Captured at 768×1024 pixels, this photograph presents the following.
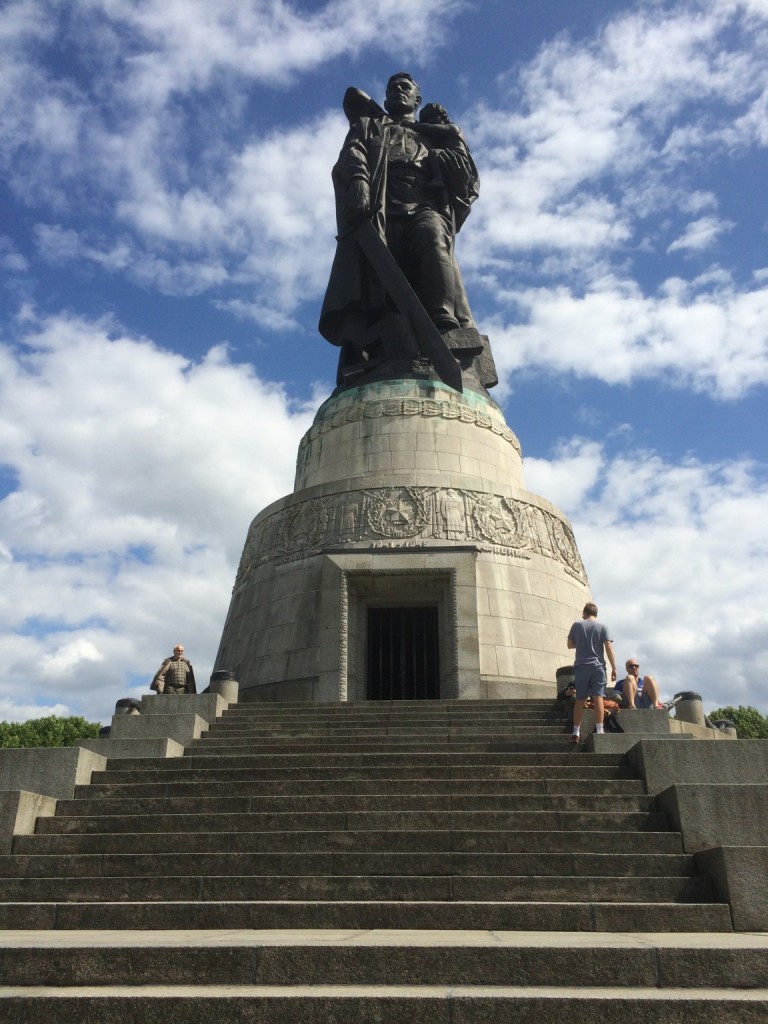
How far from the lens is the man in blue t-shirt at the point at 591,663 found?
1078 centimetres

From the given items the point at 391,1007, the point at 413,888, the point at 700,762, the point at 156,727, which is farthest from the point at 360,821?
the point at 156,727

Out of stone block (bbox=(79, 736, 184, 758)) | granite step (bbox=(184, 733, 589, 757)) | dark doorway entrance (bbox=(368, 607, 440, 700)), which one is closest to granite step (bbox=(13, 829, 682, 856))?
stone block (bbox=(79, 736, 184, 758))

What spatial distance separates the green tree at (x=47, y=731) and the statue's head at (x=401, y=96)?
29044 mm

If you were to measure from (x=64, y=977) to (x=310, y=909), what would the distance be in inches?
74.6

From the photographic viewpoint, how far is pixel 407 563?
58.2ft

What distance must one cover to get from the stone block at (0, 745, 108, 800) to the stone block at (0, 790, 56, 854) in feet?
2.93

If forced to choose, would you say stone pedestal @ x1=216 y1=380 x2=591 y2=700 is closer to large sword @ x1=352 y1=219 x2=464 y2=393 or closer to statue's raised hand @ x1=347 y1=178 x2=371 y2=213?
large sword @ x1=352 y1=219 x2=464 y2=393

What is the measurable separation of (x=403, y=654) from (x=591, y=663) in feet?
28.1

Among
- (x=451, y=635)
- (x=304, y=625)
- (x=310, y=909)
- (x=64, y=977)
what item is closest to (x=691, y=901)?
(x=310, y=909)

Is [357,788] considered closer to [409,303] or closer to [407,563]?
[407,563]

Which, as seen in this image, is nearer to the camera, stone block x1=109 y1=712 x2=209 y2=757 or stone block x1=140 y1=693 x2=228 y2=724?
stone block x1=109 y1=712 x2=209 y2=757

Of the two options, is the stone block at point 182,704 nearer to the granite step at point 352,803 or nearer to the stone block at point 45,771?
the stone block at point 45,771

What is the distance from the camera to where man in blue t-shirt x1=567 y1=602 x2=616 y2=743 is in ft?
35.4

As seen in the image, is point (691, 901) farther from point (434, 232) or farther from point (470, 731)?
point (434, 232)
